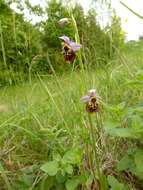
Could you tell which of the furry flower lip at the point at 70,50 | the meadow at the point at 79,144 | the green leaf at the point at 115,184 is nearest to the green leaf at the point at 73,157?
the meadow at the point at 79,144

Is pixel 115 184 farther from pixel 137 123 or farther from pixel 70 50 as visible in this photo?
pixel 70 50

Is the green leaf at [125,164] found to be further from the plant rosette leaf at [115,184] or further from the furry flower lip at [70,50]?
the furry flower lip at [70,50]

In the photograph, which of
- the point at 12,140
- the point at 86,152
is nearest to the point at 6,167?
the point at 12,140

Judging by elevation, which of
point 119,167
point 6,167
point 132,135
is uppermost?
point 132,135

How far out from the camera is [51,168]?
1.38 meters

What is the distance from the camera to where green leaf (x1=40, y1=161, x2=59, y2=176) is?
1.36 metres

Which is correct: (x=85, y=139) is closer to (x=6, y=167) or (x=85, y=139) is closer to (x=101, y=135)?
(x=101, y=135)

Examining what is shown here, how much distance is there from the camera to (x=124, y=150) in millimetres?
1596

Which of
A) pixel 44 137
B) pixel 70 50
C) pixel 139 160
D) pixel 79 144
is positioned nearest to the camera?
pixel 139 160

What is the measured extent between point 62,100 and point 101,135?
1.76 ft

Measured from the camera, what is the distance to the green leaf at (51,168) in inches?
53.7

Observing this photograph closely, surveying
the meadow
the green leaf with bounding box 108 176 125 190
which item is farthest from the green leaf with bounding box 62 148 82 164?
the green leaf with bounding box 108 176 125 190

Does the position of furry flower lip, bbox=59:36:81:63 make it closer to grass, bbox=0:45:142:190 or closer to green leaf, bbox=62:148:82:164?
grass, bbox=0:45:142:190

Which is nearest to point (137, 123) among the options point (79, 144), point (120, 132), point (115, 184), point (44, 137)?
point (120, 132)
